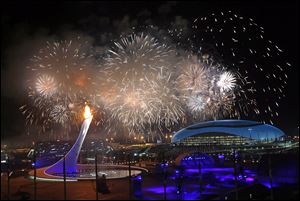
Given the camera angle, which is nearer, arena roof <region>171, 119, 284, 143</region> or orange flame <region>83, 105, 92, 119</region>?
orange flame <region>83, 105, 92, 119</region>

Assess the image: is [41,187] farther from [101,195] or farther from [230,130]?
[230,130]

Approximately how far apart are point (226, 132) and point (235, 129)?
270 cm

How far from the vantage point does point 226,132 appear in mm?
96250

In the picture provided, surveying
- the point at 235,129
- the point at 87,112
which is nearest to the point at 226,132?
the point at 235,129

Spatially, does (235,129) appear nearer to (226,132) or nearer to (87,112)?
(226,132)

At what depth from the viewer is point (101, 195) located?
Answer: 25266 millimetres

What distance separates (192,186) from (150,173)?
762 cm

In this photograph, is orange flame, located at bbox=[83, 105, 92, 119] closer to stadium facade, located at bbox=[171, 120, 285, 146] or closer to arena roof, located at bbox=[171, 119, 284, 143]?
stadium facade, located at bbox=[171, 120, 285, 146]

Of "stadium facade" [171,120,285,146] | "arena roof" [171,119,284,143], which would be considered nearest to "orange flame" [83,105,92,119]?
"stadium facade" [171,120,285,146]

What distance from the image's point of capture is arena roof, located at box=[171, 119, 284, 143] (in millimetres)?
93262

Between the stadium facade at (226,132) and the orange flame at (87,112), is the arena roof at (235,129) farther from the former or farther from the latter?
the orange flame at (87,112)

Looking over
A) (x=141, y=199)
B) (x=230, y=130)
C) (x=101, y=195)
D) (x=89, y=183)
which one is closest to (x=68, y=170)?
(x=89, y=183)

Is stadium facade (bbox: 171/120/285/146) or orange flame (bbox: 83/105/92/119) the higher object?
orange flame (bbox: 83/105/92/119)

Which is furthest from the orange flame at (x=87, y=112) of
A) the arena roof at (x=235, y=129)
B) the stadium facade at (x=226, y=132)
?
the arena roof at (x=235, y=129)
